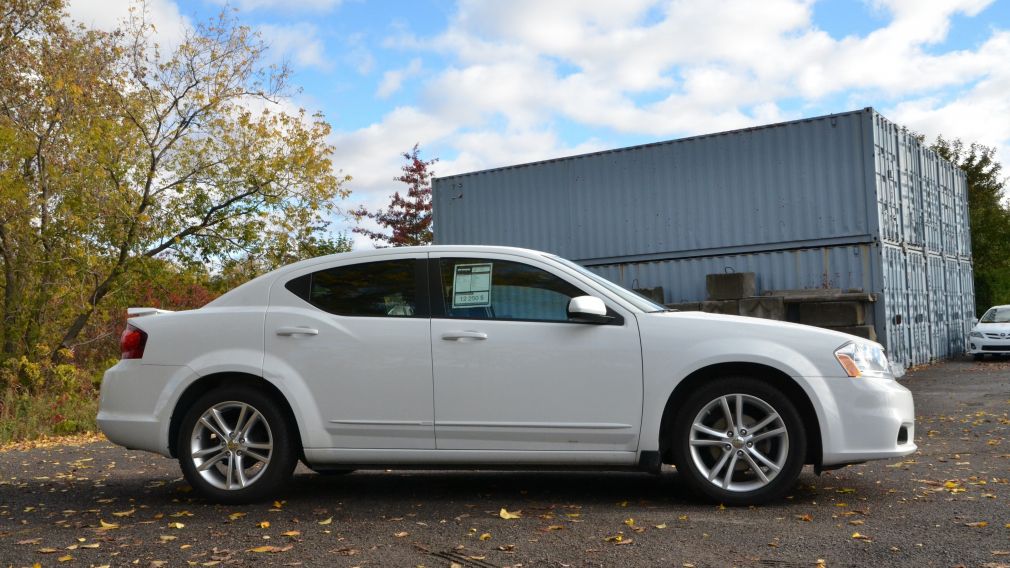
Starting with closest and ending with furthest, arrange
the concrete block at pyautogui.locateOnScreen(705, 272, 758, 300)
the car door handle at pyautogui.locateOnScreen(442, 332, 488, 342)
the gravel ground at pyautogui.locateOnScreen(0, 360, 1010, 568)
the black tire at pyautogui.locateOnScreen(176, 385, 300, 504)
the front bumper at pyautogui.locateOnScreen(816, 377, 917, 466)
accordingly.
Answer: the gravel ground at pyautogui.locateOnScreen(0, 360, 1010, 568) → the front bumper at pyautogui.locateOnScreen(816, 377, 917, 466) → the car door handle at pyautogui.locateOnScreen(442, 332, 488, 342) → the black tire at pyautogui.locateOnScreen(176, 385, 300, 504) → the concrete block at pyautogui.locateOnScreen(705, 272, 758, 300)

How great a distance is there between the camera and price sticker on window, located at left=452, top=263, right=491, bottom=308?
550 cm

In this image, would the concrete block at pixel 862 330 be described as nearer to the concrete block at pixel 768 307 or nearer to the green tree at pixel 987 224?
the concrete block at pixel 768 307

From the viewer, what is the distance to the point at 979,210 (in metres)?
36.4

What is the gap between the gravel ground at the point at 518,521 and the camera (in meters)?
4.15

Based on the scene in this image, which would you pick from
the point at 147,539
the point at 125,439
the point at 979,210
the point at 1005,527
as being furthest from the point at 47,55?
the point at 979,210

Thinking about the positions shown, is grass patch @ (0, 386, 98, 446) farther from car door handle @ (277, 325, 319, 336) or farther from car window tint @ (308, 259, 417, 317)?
car window tint @ (308, 259, 417, 317)

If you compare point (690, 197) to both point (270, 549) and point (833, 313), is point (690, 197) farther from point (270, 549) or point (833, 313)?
point (270, 549)

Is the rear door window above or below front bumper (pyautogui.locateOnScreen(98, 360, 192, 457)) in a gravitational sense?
above

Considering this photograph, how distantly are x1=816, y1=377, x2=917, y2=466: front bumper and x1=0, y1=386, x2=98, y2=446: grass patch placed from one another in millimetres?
10539

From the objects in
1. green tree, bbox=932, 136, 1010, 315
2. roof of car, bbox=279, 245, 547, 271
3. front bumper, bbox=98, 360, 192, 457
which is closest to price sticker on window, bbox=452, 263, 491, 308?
roof of car, bbox=279, 245, 547, 271

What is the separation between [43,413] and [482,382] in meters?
12.2

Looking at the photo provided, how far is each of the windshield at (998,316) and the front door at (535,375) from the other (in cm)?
1920

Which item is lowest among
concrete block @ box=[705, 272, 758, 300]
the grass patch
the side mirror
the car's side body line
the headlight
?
the grass patch

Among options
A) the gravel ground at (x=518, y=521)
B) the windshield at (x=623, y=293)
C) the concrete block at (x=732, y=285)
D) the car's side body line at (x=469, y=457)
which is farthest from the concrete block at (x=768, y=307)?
the car's side body line at (x=469, y=457)
